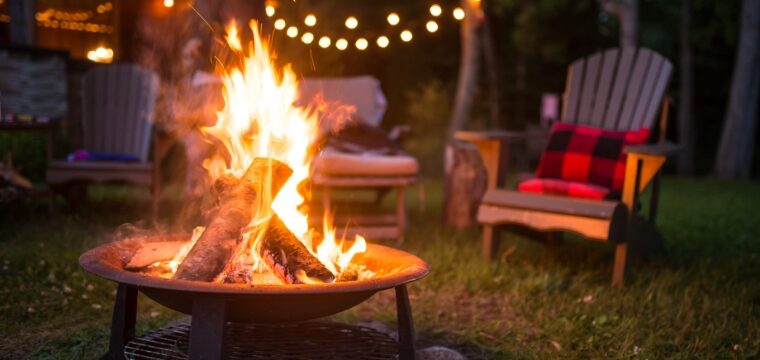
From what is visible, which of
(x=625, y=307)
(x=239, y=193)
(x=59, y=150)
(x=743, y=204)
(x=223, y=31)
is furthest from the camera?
(x=743, y=204)

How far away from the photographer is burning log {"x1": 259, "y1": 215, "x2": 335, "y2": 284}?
2162 millimetres

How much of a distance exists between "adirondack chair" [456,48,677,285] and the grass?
243mm

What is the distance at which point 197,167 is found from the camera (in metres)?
4.89

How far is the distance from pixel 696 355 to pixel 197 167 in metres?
3.23

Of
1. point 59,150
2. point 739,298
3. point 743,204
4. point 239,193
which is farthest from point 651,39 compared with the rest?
point 239,193

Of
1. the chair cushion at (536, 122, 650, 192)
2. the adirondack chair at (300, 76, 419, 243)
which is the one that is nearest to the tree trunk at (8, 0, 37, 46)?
the adirondack chair at (300, 76, 419, 243)

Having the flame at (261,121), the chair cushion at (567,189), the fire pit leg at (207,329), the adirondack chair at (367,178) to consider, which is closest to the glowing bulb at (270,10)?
the adirondack chair at (367,178)

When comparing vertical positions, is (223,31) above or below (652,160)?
above

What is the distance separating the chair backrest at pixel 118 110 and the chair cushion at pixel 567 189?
9.44 ft

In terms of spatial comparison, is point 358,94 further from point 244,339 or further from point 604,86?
point 244,339

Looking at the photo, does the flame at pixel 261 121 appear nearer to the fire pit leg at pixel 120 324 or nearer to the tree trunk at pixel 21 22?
the fire pit leg at pixel 120 324

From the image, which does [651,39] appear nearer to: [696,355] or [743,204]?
[743,204]

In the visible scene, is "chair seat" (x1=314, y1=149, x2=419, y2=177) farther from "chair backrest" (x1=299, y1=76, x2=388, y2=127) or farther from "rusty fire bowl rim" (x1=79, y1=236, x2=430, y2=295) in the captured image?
Answer: "rusty fire bowl rim" (x1=79, y1=236, x2=430, y2=295)

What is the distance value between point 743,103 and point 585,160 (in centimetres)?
873
